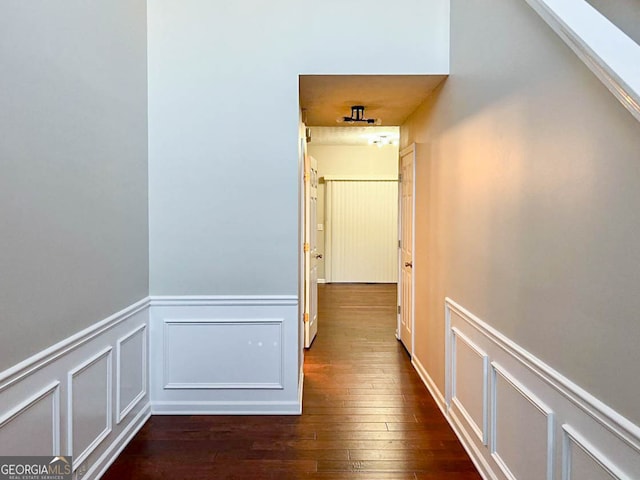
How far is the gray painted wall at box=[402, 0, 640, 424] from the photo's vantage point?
124 centimetres

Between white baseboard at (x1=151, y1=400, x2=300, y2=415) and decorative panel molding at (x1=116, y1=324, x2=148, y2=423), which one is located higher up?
decorative panel molding at (x1=116, y1=324, x2=148, y2=423)

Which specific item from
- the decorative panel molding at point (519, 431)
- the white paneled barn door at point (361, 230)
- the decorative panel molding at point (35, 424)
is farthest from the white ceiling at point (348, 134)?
the decorative panel molding at point (35, 424)

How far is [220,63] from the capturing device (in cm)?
285

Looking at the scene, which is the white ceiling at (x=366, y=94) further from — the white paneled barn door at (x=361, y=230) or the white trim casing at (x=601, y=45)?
the white paneled barn door at (x=361, y=230)

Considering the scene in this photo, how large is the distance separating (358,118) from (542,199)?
8.11ft

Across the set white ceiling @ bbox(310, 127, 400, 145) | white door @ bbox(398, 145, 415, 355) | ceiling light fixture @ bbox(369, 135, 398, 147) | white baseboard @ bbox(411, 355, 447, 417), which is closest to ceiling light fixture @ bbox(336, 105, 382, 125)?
white door @ bbox(398, 145, 415, 355)

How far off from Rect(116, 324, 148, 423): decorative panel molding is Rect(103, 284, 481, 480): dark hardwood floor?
231 mm

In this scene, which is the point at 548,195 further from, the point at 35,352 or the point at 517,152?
the point at 35,352

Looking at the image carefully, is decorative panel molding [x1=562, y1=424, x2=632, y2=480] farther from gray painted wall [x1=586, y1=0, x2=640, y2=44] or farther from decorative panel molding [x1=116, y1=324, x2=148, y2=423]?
decorative panel molding [x1=116, y1=324, x2=148, y2=423]

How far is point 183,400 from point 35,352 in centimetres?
143

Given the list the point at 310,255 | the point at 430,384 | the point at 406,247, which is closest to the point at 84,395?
the point at 430,384

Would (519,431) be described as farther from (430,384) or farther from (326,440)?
(430,384)

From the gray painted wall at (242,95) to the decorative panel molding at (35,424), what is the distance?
1205mm

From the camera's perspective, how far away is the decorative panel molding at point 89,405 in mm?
1975
